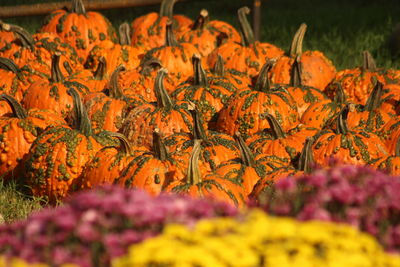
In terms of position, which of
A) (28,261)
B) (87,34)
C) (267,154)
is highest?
(87,34)

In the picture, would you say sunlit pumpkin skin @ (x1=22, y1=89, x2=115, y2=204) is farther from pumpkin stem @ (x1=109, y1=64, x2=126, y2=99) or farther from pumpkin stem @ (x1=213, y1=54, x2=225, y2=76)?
pumpkin stem @ (x1=213, y1=54, x2=225, y2=76)

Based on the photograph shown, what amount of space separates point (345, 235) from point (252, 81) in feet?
13.6

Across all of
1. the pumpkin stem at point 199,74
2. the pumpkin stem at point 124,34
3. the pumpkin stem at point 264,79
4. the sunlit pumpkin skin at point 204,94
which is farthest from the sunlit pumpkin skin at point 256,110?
the pumpkin stem at point 124,34

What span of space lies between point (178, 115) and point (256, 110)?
642mm

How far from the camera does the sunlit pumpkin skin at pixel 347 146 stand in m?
4.42

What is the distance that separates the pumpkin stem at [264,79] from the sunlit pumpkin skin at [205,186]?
1.38 meters

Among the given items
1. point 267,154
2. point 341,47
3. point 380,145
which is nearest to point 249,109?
point 267,154

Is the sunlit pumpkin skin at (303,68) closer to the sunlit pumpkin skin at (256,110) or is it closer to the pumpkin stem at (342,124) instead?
the sunlit pumpkin skin at (256,110)

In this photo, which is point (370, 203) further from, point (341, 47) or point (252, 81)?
point (341, 47)

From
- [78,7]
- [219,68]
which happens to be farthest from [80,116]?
[78,7]

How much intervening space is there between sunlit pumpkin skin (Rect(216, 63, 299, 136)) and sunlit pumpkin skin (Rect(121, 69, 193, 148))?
425 millimetres

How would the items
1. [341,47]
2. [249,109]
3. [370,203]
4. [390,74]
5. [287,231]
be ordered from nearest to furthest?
[287,231]
[370,203]
[249,109]
[390,74]
[341,47]

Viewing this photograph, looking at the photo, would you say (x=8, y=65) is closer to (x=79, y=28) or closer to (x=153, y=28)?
(x=79, y=28)

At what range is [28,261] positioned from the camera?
2043 millimetres
